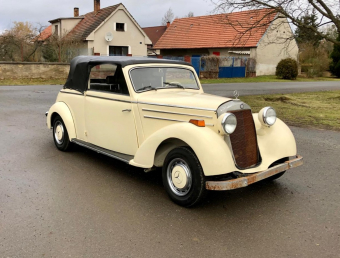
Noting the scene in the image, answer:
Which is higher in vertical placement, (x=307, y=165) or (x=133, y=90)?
(x=133, y=90)

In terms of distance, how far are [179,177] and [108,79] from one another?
7.28ft

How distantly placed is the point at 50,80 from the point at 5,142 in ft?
54.5

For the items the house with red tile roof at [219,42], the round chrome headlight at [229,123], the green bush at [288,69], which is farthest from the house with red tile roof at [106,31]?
the round chrome headlight at [229,123]

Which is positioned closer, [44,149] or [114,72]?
[114,72]

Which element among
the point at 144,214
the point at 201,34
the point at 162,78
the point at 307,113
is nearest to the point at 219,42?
the point at 201,34

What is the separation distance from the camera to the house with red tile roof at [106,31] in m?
32.4

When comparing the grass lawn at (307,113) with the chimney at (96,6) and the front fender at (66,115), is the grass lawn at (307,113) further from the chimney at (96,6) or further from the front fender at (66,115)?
the chimney at (96,6)

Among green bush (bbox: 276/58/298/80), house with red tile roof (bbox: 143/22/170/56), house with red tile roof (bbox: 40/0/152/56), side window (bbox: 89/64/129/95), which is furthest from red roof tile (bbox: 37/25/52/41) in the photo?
side window (bbox: 89/64/129/95)

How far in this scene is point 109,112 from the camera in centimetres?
487

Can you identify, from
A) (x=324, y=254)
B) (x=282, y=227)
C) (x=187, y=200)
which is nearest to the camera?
(x=324, y=254)

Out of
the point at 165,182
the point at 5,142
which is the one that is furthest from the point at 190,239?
the point at 5,142

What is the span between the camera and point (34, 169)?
5078 mm

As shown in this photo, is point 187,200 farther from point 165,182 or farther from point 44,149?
point 44,149

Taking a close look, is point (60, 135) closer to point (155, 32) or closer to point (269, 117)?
point (269, 117)
